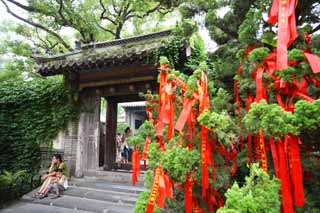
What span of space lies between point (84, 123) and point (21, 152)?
228cm

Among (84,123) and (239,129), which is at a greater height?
(84,123)

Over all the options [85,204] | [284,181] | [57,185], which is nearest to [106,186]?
[85,204]

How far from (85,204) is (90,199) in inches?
12.2

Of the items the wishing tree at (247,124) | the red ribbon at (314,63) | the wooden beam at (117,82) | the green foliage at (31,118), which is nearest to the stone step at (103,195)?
the green foliage at (31,118)

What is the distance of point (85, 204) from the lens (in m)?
5.26

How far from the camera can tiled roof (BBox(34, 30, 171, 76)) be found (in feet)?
18.1

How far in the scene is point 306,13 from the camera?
8.05 feet

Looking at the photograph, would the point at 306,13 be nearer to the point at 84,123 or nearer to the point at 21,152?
the point at 84,123

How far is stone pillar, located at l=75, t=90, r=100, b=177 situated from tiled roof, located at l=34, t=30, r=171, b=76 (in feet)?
2.86

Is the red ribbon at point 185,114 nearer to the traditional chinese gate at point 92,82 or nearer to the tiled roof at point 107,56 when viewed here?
the tiled roof at point 107,56

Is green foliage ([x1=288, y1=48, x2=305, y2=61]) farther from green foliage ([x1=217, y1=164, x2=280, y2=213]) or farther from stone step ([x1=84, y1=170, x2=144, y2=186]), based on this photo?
stone step ([x1=84, y1=170, x2=144, y2=186])

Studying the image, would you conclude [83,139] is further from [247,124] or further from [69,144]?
[247,124]

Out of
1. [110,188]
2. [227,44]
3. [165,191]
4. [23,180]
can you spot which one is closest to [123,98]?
[110,188]

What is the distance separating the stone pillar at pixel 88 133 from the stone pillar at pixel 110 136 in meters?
0.52
